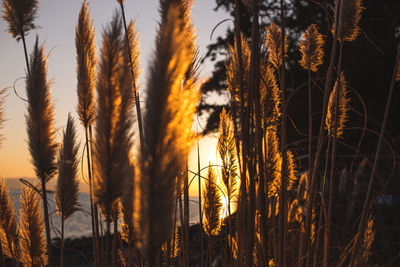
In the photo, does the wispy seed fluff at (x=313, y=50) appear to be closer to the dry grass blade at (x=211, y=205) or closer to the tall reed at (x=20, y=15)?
the dry grass blade at (x=211, y=205)

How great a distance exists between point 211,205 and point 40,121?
96 cm

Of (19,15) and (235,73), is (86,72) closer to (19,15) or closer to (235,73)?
(19,15)

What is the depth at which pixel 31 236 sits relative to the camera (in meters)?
1.71

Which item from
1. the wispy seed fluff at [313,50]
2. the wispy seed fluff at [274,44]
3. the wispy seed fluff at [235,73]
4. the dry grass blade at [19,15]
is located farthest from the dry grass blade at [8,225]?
the wispy seed fluff at [313,50]

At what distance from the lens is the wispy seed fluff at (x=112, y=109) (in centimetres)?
81

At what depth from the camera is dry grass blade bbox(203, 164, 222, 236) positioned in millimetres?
1823

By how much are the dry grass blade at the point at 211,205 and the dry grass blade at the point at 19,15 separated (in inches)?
42.2

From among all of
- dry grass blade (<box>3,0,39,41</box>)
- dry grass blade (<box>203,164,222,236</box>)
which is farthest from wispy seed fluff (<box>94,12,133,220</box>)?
dry grass blade (<box>203,164,222,236</box>)

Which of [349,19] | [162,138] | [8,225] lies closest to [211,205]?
[8,225]

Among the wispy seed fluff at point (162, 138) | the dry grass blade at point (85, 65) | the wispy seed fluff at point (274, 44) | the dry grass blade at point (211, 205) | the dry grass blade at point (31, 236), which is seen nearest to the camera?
the wispy seed fluff at point (162, 138)

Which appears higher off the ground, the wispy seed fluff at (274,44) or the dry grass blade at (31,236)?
the wispy seed fluff at (274,44)

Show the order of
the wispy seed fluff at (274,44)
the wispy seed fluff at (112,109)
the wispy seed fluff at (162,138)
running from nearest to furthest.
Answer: the wispy seed fluff at (162,138)
the wispy seed fluff at (112,109)
the wispy seed fluff at (274,44)

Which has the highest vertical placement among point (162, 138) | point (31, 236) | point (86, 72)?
point (86, 72)

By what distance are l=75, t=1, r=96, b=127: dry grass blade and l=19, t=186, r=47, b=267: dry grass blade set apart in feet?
1.74
